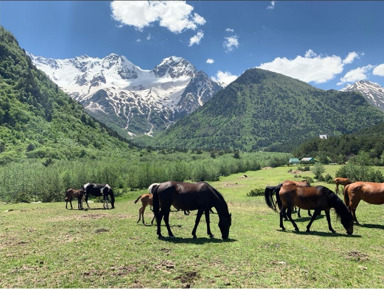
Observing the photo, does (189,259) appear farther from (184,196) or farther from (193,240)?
(184,196)

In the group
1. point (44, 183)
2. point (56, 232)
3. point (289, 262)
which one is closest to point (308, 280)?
point (289, 262)

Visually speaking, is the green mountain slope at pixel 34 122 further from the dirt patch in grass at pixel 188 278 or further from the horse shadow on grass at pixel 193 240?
the dirt patch in grass at pixel 188 278

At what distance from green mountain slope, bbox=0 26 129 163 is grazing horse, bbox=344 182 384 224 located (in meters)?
121

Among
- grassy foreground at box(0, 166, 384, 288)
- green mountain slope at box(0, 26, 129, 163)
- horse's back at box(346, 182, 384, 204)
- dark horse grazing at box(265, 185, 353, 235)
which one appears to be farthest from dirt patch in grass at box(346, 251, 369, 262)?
green mountain slope at box(0, 26, 129, 163)

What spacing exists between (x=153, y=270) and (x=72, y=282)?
3.04m

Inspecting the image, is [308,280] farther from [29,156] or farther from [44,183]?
[29,156]

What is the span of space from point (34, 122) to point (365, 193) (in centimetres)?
17223

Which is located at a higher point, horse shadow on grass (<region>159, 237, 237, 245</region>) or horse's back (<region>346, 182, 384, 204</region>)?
horse's back (<region>346, 182, 384, 204</region>)

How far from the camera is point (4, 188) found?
52.7m

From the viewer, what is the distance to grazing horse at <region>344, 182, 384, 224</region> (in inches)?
722

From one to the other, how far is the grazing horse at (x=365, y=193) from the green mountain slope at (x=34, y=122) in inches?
4761

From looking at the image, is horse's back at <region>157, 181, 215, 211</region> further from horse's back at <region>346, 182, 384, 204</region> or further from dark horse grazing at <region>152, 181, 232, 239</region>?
horse's back at <region>346, 182, 384, 204</region>

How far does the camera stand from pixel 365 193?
18.7 meters

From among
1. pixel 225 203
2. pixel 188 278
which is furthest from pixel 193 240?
pixel 188 278
